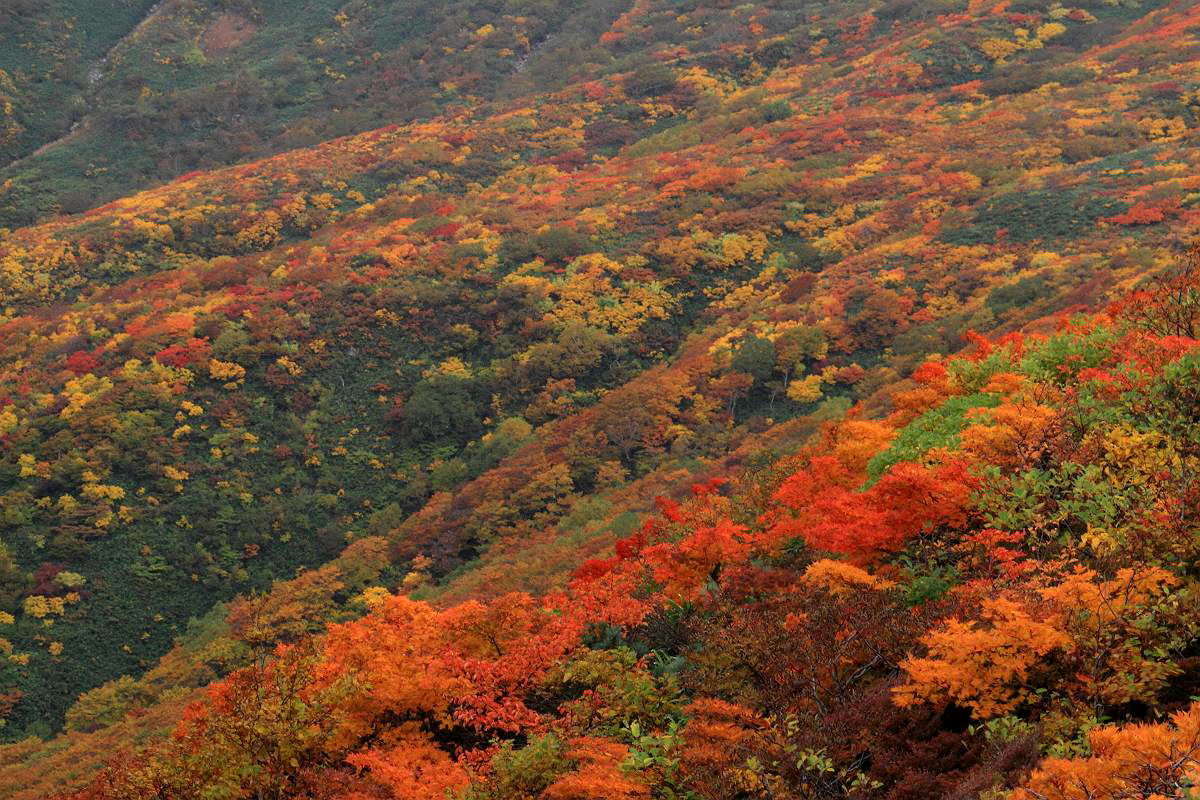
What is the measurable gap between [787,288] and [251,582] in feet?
87.1

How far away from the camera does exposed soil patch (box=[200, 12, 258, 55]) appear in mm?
90250

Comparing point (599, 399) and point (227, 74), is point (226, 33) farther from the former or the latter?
point (599, 399)

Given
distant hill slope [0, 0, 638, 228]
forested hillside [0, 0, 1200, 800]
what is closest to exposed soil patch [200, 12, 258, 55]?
distant hill slope [0, 0, 638, 228]

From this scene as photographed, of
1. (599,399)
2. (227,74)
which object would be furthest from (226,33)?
(599,399)

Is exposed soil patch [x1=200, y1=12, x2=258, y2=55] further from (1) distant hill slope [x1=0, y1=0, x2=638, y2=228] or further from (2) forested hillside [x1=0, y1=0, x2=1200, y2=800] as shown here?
(2) forested hillside [x1=0, y1=0, x2=1200, y2=800]

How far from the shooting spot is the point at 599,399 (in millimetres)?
39656

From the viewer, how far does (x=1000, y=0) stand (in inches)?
2923

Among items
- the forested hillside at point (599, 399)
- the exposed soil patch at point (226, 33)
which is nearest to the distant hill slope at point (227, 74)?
the exposed soil patch at point (226, 33)

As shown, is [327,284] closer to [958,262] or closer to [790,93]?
[958,262]

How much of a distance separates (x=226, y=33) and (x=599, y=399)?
239ft

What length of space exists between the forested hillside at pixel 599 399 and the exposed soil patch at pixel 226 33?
56 centimetres

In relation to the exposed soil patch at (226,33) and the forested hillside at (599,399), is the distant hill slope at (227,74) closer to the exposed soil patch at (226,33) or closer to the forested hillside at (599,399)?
the exposed soil patch at (226,33)

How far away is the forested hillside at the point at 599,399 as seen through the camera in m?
11.2

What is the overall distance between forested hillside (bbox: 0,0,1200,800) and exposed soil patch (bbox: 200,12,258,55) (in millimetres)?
556
